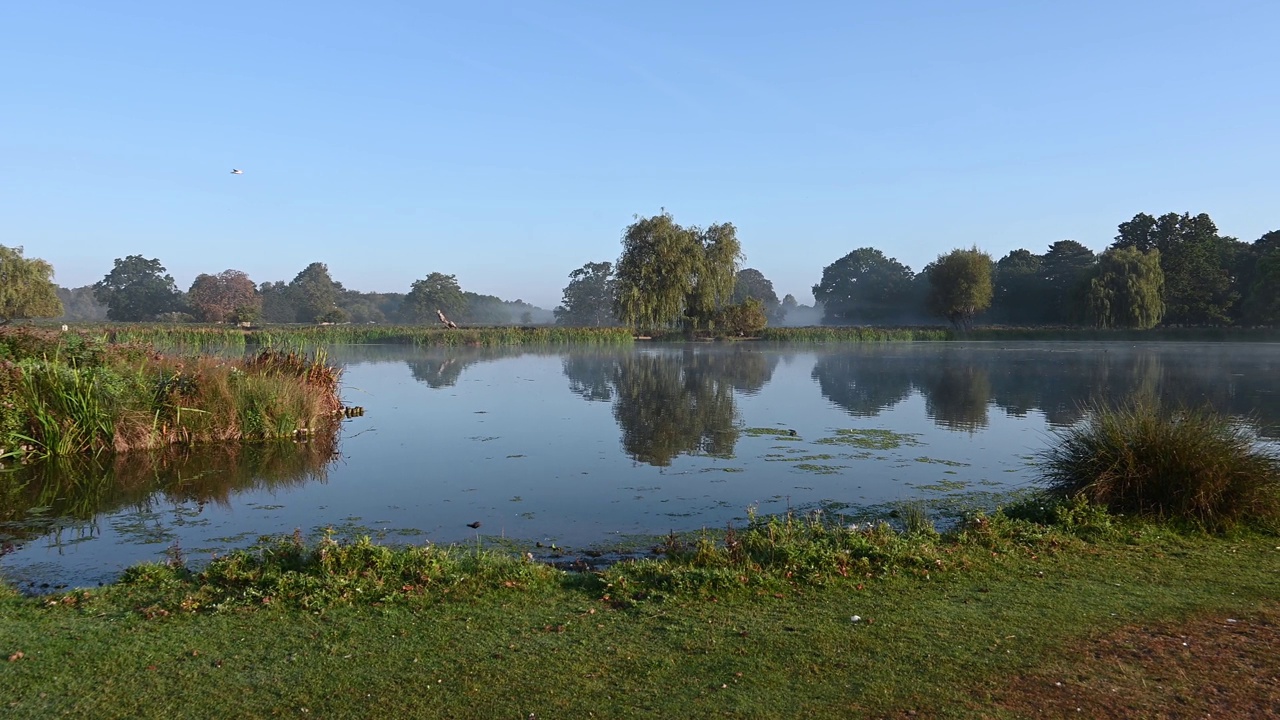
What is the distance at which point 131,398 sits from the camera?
13.2 m

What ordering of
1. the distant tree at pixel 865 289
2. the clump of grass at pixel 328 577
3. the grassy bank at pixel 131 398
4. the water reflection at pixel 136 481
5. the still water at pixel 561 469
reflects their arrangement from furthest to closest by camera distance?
the distant tree at pixel 865 289 < the grassy bank at pixel 131 398 < the water reflection at pixel 136 481 < the still water at pixel 561 469 < the clump of grass at pixel 328 577

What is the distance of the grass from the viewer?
427 cm

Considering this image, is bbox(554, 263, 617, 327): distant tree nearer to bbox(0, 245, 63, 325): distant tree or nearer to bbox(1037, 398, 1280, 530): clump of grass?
bbox(0, 245, 63, 325): distant tree

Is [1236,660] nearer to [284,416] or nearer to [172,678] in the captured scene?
[172,678]

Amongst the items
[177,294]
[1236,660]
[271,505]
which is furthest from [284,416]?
[177,294]

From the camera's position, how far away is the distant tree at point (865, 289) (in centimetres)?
10912

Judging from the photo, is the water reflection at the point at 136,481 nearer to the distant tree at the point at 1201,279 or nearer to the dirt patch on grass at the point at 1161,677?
the dirt patch on grass at the point at 1161,677

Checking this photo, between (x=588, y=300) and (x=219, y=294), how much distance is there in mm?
50302

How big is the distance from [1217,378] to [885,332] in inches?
1721

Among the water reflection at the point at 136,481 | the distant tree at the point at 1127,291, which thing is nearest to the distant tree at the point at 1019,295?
the distant tree at the point at 1127,291

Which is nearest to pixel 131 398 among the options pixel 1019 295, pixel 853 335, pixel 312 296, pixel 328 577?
pixel 328 577

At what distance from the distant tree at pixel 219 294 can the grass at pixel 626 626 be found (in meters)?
95.0

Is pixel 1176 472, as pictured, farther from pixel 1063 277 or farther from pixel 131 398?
pixel 1063 277

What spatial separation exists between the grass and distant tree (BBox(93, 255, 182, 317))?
4121 inches
